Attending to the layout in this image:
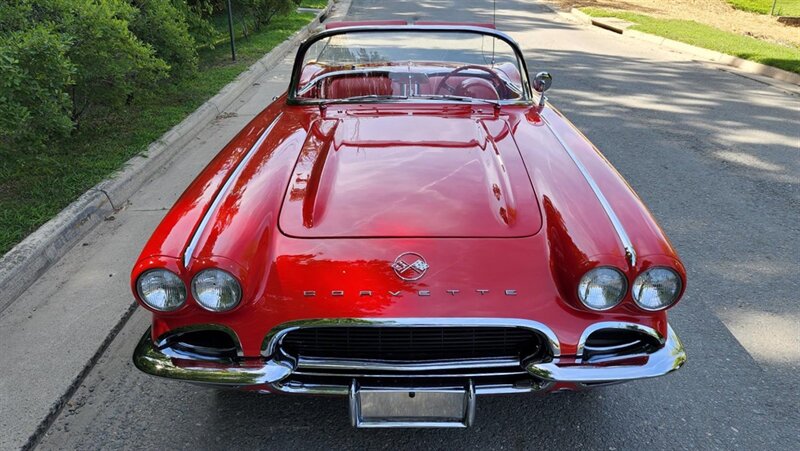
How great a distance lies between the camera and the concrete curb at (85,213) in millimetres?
3195

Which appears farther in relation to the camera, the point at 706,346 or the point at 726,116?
the point at 726,116

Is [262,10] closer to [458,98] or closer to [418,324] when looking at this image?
[458,98]

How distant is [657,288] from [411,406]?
897 millimetres

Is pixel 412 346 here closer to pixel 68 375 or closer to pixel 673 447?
pixel 673 447

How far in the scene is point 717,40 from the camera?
11820 mm

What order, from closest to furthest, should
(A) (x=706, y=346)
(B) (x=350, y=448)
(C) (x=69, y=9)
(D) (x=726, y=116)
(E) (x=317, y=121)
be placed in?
(B) (x=350, y=448) → (A) (x=706, y=346) → (E) (x=317, y=121) → (C) (x=69, y=9) → (D) (x=726, y=116)

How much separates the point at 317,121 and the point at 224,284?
1.36 m

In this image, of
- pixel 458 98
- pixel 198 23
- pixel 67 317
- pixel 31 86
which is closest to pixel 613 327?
pixel 458 98

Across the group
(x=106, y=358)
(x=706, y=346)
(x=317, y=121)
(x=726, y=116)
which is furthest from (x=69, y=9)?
(x=726, y=116)

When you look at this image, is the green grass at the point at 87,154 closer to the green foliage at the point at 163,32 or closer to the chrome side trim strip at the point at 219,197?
the green foliage at the point at 163,32

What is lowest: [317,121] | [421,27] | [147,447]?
[147,447]

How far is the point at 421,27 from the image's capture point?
11.6 ft

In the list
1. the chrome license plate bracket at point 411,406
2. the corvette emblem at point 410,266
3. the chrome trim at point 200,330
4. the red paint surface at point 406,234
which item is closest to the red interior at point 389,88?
the red paint surface at point 406,234

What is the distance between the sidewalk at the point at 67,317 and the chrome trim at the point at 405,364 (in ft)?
4.00
